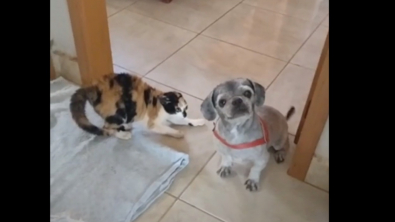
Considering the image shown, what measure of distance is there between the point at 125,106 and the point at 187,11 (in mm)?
1111

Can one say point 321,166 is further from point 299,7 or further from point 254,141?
point 299,7

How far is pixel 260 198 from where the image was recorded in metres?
1.36

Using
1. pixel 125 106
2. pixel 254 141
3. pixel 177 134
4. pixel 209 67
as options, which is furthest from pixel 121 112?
pixel 209 67

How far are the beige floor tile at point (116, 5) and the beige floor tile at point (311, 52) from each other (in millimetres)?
1032

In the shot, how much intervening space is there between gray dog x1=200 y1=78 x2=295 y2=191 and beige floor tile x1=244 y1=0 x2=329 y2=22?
1186 mm

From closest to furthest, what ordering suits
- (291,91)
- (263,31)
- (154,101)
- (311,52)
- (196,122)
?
1. (154,101)
2. (196,122)
3. (291,91)
4. (311,52)
5. (263,31)

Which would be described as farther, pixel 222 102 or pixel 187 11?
pixel 187 11

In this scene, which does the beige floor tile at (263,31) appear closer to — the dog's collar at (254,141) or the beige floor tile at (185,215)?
the dog's collar at (254,141)

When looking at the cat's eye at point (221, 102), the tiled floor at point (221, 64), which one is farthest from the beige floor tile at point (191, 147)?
the cat's eye at point (221, 102)

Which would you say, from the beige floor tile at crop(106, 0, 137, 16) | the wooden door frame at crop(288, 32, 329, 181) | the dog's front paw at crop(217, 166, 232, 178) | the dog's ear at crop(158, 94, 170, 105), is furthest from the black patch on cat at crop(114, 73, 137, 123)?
the beige floor tile at crop(106, 0, 137, 16)
